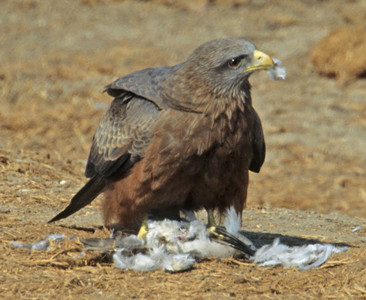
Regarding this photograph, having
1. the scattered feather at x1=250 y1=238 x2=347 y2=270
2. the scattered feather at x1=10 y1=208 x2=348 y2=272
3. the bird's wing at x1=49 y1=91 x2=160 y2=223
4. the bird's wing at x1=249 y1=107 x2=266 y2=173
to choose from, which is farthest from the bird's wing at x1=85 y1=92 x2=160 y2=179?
the scattered feather at x1=250 y1=238 x2=347 y2=270

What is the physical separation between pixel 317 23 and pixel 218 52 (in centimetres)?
1058

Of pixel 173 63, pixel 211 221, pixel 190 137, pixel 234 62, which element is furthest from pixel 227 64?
A: pixel 173 63

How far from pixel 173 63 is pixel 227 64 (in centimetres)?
798

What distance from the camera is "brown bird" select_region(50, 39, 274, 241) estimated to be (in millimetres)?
5395

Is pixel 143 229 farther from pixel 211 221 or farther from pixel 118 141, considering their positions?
pixel 118 141

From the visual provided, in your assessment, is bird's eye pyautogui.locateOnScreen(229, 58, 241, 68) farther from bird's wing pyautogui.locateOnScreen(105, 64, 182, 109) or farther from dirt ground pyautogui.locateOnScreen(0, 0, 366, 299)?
dirt ground pyautogui.locateOnScreen(0, 0, 366, 299)

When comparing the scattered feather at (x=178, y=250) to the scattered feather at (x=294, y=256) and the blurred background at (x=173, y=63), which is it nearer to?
the scattered feather at (x=294, y=256)

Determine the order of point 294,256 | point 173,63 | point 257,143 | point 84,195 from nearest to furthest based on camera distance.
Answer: point 294,256 < point 257,143 < point 84,195 < point 173,63

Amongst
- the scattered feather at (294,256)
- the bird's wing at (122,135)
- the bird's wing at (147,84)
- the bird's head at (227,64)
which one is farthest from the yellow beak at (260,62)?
the scattered feather at (294,256)

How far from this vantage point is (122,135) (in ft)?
19.4

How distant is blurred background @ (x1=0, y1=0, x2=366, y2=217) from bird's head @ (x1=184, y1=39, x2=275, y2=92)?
237cm

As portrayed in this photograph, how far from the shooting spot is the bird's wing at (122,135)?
5605 mm

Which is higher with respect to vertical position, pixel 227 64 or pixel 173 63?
pixel 173 63

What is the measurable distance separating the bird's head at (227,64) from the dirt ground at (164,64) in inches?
55.1
